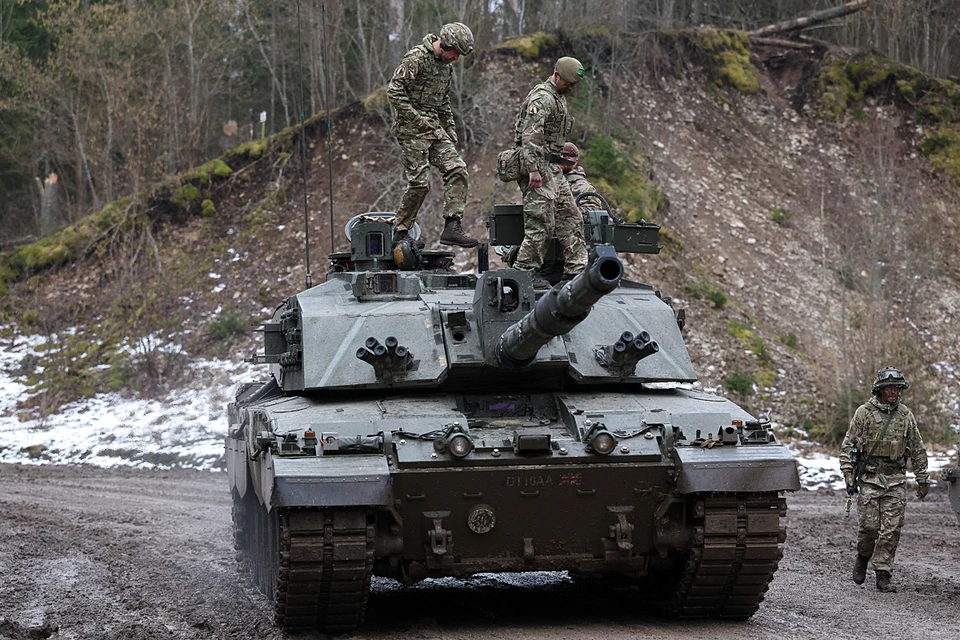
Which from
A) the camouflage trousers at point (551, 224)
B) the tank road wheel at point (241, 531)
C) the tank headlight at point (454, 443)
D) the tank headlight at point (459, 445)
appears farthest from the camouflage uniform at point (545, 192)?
the tank road wheel at point (241, 531)

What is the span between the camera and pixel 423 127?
43.9 ft

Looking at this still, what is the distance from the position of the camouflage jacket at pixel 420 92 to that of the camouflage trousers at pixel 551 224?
1.46 metres

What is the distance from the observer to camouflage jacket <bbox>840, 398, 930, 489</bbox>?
40.0ft

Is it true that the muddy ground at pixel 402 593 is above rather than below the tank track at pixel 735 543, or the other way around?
below

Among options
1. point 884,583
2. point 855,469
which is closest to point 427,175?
point 855,469

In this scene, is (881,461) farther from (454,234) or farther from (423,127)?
(423,127)

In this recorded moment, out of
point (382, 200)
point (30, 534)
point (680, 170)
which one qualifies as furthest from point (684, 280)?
point (30, 534)

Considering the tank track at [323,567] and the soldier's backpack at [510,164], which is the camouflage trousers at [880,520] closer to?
the soldier's backpack at [510,164]

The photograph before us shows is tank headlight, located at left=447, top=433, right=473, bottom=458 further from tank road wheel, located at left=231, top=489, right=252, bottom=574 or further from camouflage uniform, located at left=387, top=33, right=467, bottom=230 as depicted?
camouflage uniform, located at left=387, top=33, right=467, bottom=230

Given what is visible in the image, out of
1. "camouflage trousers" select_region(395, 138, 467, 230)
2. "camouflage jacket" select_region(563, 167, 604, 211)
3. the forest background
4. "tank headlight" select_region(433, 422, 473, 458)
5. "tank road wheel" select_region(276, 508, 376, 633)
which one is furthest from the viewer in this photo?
the forest background

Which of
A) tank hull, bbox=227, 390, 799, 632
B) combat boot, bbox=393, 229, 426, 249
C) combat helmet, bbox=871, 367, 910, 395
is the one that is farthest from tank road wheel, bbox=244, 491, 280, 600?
combat helmet, bbox=871, 367, 910, 395

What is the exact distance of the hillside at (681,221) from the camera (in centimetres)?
2542

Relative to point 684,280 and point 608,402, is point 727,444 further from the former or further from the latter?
point 684,280

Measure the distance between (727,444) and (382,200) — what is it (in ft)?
61.3
